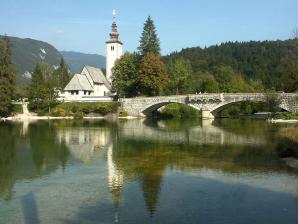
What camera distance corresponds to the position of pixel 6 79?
7769cm

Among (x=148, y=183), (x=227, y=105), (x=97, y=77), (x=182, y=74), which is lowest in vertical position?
(x=148, y=183)

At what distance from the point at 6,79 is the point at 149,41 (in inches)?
1073

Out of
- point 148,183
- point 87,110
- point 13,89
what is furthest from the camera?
point 87,110

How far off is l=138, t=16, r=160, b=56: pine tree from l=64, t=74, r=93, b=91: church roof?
14.0 metres

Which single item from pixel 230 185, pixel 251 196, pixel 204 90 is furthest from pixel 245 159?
pixel 204 90

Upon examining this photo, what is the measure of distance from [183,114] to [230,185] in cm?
6460

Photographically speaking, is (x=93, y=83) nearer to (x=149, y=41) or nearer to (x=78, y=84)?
(x=78, y=84)

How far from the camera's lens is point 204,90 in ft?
317

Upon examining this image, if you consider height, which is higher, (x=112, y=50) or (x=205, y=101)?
(x=112, y=50)

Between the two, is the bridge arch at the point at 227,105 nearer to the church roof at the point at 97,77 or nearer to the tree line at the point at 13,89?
the church roof at the point at 97,77

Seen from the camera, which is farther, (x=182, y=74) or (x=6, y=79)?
(x=182, y=74)

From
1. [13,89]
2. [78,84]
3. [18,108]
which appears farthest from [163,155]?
[78,84]

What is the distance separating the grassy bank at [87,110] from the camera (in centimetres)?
8312

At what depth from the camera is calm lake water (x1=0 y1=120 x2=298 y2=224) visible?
18125 mm
